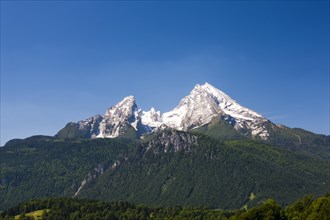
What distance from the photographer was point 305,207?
171 metres

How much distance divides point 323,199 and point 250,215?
83.9ft

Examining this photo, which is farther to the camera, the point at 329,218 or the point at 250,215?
the point at 250,215

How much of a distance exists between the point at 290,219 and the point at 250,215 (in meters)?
13.6

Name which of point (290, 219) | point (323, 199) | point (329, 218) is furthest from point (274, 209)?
point (329, 218)

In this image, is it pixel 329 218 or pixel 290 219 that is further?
pixel 290 219

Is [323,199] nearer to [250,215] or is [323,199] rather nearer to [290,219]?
[290,219]

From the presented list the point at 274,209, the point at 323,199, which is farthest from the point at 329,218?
the point at 274,209

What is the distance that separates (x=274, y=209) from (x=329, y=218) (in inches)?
1227

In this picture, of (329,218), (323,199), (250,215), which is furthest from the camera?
(250,215)

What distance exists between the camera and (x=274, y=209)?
167 metres

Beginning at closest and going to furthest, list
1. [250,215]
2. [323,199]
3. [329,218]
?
[329,218]
[323,199]
[250,215]

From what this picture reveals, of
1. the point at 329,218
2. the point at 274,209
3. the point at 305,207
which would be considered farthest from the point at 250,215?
the point at 329,218

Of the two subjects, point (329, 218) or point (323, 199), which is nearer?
point (329, 218)

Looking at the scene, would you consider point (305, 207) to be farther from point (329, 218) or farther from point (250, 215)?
point (329, 218)
